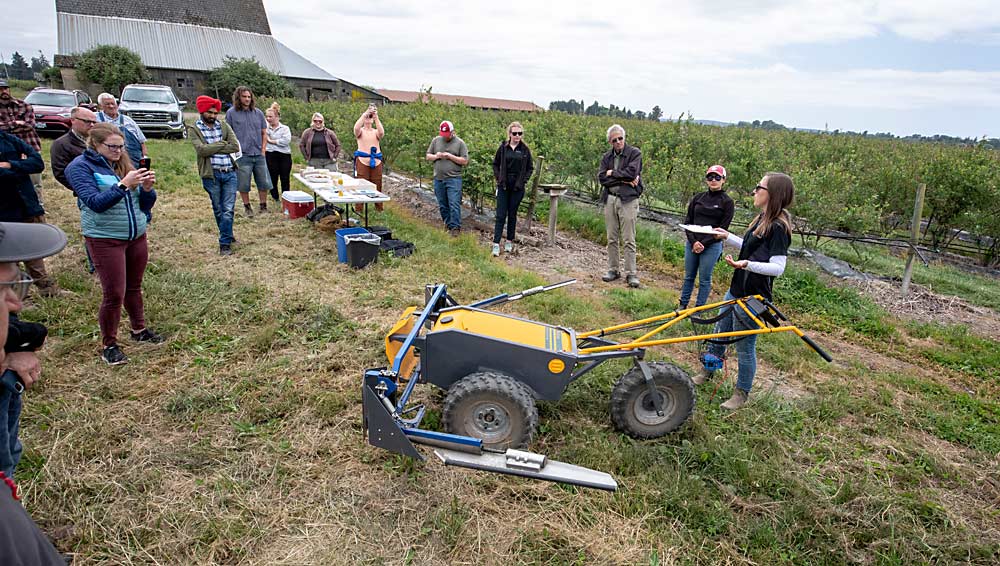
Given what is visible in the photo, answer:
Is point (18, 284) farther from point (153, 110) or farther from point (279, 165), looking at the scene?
point (153, 110)

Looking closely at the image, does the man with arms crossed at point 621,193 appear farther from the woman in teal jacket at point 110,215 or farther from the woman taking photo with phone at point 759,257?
the woman in teal jacket at point 110,215

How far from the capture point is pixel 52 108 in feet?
53.7

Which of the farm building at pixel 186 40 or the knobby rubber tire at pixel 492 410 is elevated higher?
the farm building at pixel 186 40

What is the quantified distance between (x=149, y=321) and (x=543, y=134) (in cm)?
1247

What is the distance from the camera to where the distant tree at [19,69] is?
7256cm

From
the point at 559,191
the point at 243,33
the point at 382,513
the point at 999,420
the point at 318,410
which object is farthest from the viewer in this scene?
the point at 243,33

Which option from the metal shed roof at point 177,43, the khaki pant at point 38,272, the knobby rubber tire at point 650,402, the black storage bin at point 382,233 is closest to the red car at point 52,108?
the khaki pant at point 38,272

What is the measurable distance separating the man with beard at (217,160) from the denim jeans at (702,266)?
5.73 meters

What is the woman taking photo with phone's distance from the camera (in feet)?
12.3

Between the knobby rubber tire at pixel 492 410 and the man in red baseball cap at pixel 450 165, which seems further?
the man in red baseball cap at pixel 450 165

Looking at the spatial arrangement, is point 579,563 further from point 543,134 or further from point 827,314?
point 543,134

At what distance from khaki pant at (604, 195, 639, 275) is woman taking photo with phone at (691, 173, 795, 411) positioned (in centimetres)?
306

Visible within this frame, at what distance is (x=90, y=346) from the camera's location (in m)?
4.54

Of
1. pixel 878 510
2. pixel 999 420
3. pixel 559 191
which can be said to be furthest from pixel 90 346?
pixel 999 420
